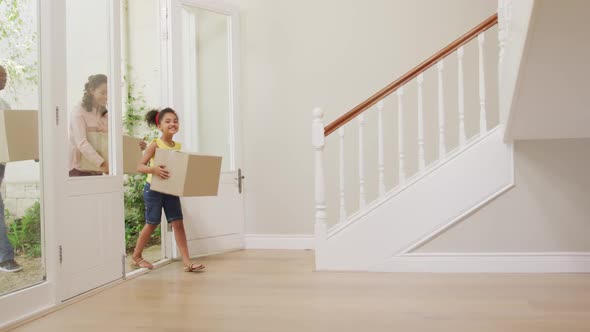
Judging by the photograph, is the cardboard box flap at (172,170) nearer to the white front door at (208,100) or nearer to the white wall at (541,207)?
the white front door at (208,100)

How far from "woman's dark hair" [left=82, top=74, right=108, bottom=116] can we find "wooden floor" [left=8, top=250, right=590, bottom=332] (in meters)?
1.15

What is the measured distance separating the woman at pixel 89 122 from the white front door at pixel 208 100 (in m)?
1.09

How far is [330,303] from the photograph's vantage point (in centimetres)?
308

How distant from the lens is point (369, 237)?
3.97 meters

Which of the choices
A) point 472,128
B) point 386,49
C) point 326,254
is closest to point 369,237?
point 326,254

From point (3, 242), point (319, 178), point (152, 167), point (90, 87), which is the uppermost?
point (90, 87)

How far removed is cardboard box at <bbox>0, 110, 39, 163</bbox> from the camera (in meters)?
2.81

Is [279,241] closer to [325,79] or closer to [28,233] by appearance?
[325,79]

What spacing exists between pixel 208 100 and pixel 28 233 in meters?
2.37

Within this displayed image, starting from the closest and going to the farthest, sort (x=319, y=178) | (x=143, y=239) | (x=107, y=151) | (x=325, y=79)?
(x=107, y=151) → (x=319, y=178) → (x=143, y=239) → (x=325, y=79)

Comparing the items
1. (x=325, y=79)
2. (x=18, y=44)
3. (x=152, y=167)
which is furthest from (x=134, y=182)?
(x=18, y=44)

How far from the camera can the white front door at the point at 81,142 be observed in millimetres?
3164

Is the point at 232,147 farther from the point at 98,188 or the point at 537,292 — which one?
the point at 537,292

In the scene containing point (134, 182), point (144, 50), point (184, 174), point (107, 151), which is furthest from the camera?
point (144, 50)
